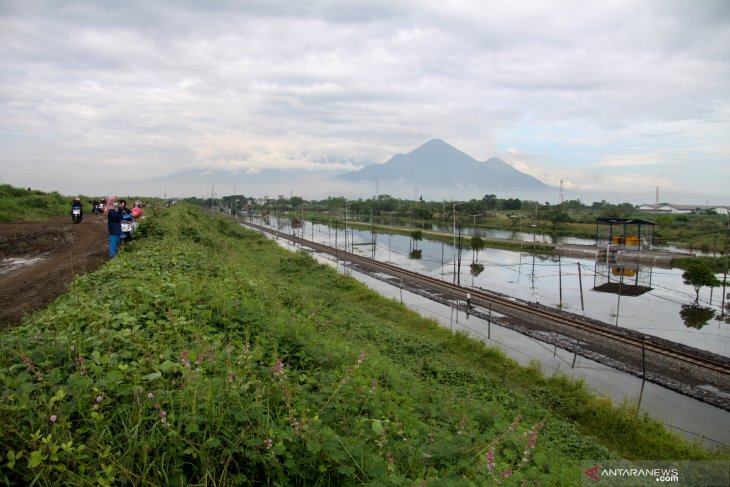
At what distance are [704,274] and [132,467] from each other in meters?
30.5

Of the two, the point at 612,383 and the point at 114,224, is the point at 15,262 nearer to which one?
the point at 114,224

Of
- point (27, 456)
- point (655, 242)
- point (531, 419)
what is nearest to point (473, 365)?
point (531, 419)

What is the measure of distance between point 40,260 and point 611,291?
3005cm

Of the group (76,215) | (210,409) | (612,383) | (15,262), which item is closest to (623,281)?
(612,383)

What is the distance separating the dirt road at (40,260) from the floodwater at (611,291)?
69.1 ft

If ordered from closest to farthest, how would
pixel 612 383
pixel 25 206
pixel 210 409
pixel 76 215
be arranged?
pixel 210 409 < pixel 612 383 < pixel 76 215 < pixel 25 206

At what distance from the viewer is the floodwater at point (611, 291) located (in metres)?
19.2

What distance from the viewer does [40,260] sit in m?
11.5

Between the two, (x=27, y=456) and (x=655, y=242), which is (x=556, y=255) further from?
(x=27, y=456)

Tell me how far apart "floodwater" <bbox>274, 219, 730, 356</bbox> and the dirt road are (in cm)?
2107

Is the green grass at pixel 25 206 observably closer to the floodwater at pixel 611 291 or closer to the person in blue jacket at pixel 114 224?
the person in blue jacket at pixel 114 224

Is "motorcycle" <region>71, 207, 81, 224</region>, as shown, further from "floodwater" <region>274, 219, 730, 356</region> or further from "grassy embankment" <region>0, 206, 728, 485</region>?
"floodwater" <region>274, 219, 730, 356</region>

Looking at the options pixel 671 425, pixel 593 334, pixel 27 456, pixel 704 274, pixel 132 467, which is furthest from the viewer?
pixel 704 274

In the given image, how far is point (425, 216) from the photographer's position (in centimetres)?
8962
